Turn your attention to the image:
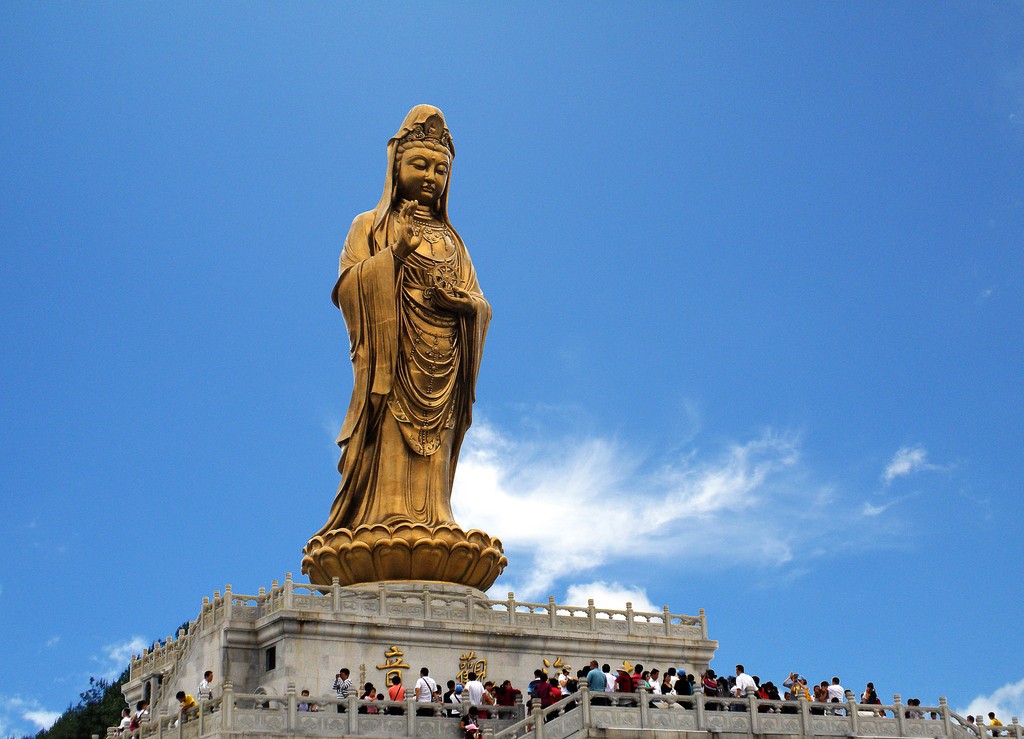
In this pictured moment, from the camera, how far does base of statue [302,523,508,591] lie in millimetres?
28938

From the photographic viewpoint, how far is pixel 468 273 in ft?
108

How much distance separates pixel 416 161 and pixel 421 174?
0.30 meters

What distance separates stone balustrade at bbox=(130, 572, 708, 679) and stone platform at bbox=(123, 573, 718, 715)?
0.07 ft

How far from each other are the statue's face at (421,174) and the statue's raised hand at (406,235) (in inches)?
27.5

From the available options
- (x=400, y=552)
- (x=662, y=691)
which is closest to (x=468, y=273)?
(x=400, y=552)

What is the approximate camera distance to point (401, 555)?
2894 centimetres

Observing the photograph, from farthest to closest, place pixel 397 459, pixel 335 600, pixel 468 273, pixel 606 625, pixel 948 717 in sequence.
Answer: pixel 468 273
pixel 397 459
pixel 606 625
pixel 335 600
pixel 948 717

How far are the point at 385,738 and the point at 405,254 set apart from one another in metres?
12.6

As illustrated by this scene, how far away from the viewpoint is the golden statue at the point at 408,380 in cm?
2920

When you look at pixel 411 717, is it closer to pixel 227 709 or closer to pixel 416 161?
pixel 227 709

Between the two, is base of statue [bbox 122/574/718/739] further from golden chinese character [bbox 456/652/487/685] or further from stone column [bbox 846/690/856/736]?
stone column [bbox 846/690/856/736]

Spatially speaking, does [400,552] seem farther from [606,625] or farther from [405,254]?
[405,254]

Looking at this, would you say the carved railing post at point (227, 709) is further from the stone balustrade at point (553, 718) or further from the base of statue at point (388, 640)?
the base of statue at point (388, 640)

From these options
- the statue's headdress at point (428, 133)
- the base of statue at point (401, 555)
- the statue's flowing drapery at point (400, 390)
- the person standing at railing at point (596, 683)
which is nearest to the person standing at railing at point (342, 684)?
the person standing at railing at point (596, 683)
